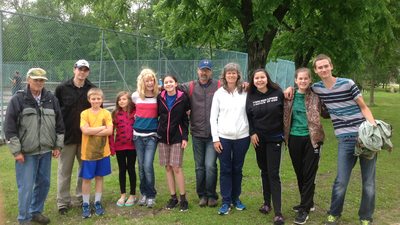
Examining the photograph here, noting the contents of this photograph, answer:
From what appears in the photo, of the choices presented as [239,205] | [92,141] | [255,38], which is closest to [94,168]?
[92,141]

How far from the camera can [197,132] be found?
14.6 feet

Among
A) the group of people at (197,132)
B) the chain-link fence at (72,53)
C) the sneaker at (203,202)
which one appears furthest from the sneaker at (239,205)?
the chain-link fence at (72,53)

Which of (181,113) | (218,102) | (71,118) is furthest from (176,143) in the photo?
(71,118)

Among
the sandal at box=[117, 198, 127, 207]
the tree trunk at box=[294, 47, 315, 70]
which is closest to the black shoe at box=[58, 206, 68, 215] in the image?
the sandal at box=[117, 198, 127, 207]

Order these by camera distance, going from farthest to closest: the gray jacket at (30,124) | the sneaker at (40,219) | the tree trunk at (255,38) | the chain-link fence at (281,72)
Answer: the chain-link fence at (281,72) → the tree trunk at (255,38) → the sneaker at (40,219) → the gray jacket at (30,124)

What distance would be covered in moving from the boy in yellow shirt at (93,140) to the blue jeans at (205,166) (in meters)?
1.29

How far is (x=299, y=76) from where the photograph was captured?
12.8 feet

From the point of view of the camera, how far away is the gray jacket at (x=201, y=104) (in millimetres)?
4426

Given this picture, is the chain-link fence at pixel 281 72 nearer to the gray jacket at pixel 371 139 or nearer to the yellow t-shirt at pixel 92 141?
the gray jacket at pixel 371 139

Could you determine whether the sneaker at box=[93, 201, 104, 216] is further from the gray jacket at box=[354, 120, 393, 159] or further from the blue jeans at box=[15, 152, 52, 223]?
the gray jacket at box=[354, 120, 393, 159]

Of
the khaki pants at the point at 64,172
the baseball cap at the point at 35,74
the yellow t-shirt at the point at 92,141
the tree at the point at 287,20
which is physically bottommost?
the khaki pants at the point at 64,172

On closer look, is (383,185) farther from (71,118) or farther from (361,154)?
(71,118)

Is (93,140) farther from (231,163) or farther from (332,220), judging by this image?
(332,220)

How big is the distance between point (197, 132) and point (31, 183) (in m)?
2.22
